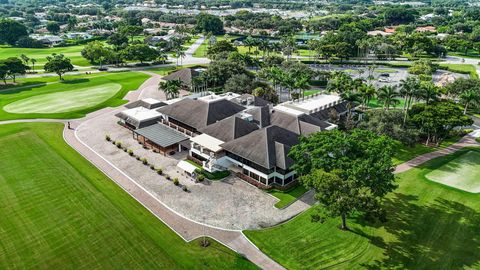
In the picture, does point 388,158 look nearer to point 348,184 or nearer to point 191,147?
point 348,184

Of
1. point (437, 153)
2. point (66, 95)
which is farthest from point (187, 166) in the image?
point (66, 95)

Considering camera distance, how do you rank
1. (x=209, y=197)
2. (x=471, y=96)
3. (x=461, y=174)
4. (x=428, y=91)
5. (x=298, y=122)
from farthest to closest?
1. (x=471, y=96)
2. (x=428, y=91)
3. (x=298, y=122)
4. (x=461, y=174)
5. (x=209, y=197)

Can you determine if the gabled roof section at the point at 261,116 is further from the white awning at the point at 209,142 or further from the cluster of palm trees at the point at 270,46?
the cluster of palm trees at the point at 270,46

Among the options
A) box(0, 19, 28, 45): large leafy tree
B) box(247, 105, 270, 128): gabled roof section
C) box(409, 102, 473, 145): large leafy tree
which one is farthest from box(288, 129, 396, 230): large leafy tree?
box(0, 19, 28, 45): large leafy tree

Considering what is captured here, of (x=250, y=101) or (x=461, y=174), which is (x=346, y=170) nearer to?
(x=461, y=174)

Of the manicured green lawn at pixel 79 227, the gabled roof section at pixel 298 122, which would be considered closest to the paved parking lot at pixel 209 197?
the manicured green lawn at pixel 79 227

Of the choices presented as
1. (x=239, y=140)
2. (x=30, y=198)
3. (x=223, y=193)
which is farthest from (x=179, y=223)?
(x=30, y=198)

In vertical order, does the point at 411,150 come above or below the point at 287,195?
below
